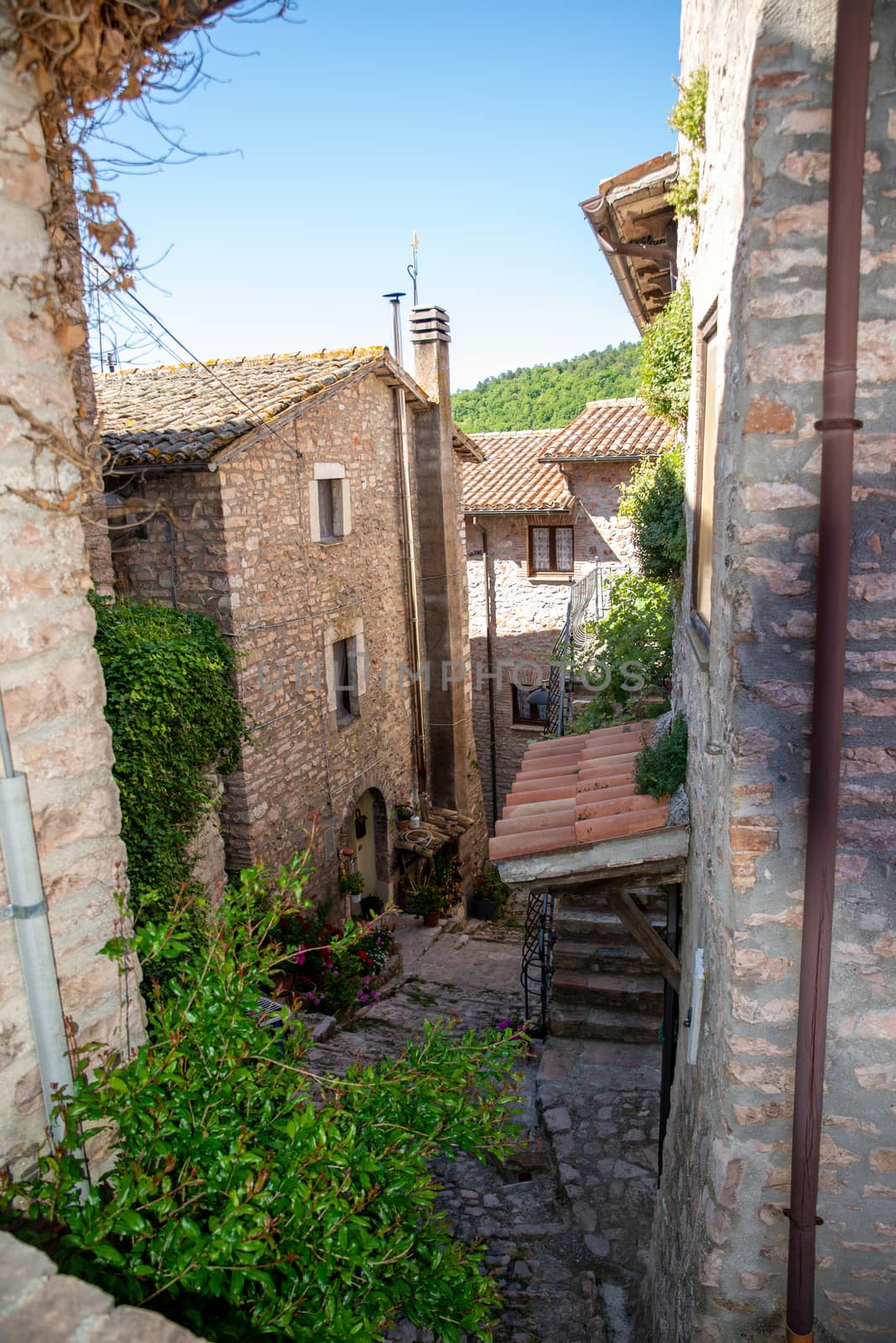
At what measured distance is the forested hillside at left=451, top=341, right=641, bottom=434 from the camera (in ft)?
108

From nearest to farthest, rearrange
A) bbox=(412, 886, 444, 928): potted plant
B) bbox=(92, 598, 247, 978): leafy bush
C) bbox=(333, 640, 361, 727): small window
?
bbox=(92, 598, 247, 978): leafy bush < bbox=(333, 640, 361, 727): small window < bbox=(412, 886, 444, 928): potted plant

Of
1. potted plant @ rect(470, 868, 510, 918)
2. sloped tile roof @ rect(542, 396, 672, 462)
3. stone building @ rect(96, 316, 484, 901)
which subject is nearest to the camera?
stone building @ rect(96, 316, 484, 901)

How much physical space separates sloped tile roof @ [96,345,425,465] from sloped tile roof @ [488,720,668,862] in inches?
191

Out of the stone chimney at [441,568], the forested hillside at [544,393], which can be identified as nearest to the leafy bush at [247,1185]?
the stone chimney at [441,568]

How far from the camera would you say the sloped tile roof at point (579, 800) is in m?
4.71

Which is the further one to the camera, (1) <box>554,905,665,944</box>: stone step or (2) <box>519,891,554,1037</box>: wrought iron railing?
(1) <box>554,905,665,944</box>: stone step

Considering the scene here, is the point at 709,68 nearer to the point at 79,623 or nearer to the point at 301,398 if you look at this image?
the point at 79,623

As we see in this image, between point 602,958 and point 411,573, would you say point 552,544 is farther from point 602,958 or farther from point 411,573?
point 602,958

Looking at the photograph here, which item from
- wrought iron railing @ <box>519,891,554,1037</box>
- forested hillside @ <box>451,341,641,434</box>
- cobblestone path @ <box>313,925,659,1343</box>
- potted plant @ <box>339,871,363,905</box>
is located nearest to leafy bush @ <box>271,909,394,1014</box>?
cobblestone path @ <box>313,925,659,1343</box>

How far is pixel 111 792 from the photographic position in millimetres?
2920

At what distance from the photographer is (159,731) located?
7.71m

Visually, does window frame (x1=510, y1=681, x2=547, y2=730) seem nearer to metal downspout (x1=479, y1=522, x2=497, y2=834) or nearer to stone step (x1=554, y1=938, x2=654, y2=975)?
metal downspout (x1=479, y1=522, x2=497, y2=834)

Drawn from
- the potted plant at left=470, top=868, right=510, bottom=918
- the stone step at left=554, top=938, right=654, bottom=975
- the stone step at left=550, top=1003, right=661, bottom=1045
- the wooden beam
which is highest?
the wooden beam

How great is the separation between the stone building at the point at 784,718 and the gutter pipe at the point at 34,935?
2222 millimetres
